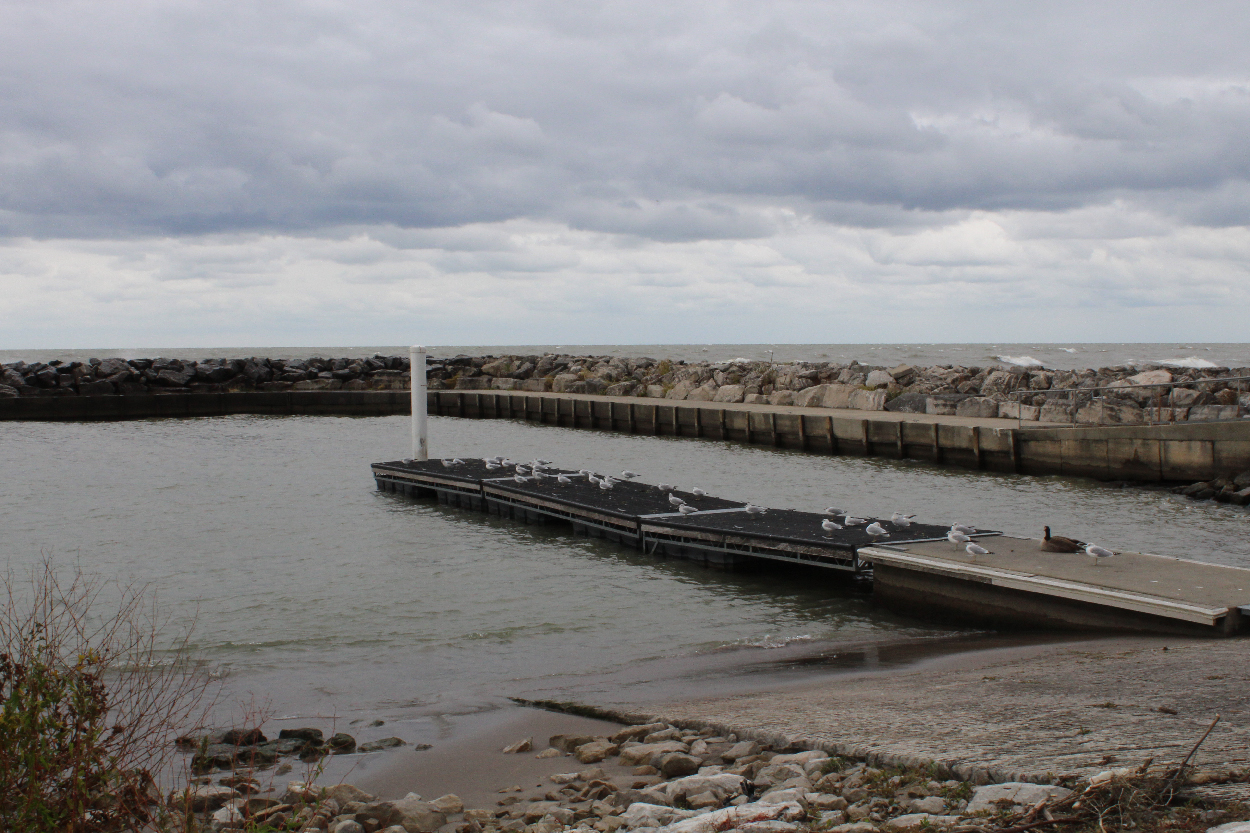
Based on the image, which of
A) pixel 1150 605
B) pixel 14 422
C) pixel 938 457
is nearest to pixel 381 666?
pixel 1150 605

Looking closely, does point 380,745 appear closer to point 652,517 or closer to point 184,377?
point 652,517

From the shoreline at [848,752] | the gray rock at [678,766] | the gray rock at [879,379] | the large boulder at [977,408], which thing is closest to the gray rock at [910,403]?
the large boulder at [977,408]

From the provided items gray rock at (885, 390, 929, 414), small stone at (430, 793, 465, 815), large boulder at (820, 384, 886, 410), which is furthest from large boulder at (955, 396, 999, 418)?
small stone at (430, 793, 465, 815)

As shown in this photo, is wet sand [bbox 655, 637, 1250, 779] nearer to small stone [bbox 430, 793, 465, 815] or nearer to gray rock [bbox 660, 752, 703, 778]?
gray rock [bbox 660, 752, 703, 778]

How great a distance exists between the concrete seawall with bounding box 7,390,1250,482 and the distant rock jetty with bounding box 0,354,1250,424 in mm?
904

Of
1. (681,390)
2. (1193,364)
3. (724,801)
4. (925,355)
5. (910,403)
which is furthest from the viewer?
(925,355)

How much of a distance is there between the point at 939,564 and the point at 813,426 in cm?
1481

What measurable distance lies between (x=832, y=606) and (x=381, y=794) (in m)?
5.78

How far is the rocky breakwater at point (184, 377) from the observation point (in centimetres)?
4119

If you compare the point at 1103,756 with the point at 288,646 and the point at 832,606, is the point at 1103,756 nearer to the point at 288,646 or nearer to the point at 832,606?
the point at 832,606

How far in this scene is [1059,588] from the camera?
329 inches

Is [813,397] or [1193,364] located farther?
[1193,364]

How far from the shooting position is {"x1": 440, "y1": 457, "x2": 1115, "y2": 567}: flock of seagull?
31.4ft

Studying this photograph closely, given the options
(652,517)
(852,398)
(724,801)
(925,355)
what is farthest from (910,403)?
(925,355)
